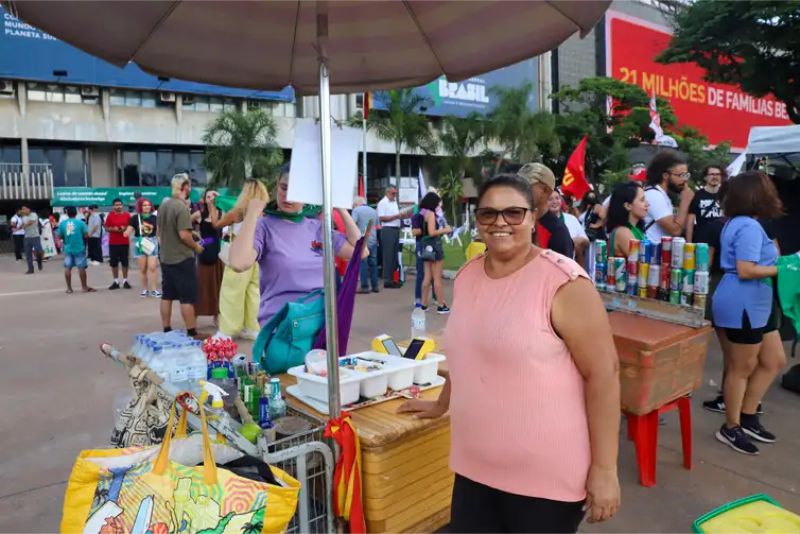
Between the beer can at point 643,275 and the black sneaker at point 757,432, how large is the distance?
134 centimetres

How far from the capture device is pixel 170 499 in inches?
69.0

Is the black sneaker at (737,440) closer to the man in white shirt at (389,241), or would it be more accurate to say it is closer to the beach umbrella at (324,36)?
Result: the beach umbrella at (324,36)

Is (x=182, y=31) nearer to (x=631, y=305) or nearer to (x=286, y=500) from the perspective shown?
(x=286, y=500)

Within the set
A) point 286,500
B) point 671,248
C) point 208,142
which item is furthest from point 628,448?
point 208,142

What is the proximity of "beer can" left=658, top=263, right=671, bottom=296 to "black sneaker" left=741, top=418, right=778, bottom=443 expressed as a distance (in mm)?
1319

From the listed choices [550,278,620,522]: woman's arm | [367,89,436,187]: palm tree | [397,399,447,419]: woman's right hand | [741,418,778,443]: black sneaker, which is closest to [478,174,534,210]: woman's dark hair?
[550,278,620,522]: woman's arm

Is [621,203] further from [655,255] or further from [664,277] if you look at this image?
[664,277]

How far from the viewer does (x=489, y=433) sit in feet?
5.96

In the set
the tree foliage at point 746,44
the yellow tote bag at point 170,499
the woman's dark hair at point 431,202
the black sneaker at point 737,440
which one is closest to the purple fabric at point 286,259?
the yellow tote bag at point 170,499

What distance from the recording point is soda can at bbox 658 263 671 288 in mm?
3514

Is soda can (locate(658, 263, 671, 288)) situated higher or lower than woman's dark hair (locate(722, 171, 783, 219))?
lower

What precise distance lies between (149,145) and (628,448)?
37051mm

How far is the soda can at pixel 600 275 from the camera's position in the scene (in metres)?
3.82

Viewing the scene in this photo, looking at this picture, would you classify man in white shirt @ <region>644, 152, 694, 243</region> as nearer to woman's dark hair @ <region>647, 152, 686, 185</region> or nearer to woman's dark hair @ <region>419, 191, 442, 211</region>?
woman's dark hair @ <region>647, 152, 686, 185</region>
